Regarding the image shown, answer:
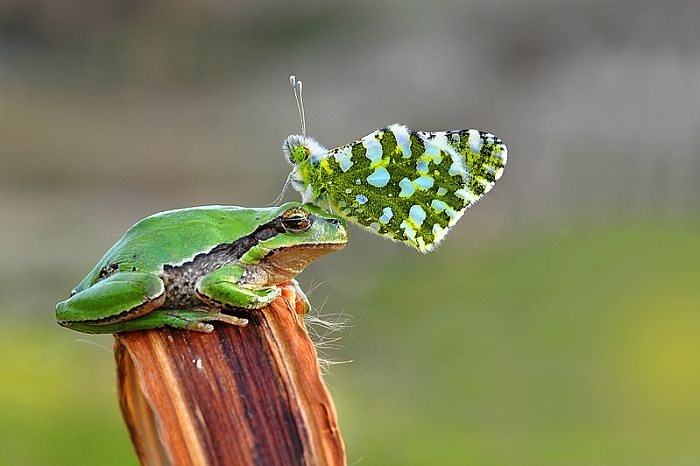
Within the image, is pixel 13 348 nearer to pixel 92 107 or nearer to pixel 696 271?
pixel 92 107

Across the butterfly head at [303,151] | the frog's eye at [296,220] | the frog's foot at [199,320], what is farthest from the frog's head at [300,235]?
the frog's foot at [199,320]

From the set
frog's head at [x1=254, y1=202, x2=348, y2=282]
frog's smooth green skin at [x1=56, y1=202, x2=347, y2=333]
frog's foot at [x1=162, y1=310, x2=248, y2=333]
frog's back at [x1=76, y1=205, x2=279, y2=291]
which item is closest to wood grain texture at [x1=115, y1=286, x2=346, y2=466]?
frog's foot at [x1=162, y1=310, x2=248, y2=333]

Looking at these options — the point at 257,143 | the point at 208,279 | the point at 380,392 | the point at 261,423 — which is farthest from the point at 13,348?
the point at 261,423

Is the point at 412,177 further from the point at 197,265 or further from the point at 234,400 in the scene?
the point at 234,400

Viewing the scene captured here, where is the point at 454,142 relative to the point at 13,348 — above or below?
above

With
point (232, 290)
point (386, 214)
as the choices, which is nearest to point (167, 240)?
point (232, 290)

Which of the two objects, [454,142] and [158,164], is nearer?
[454,142]

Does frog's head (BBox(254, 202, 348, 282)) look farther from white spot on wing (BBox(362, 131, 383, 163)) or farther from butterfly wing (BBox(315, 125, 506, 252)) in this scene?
white spot on wing (BBox(362, 131, 383, 163))
